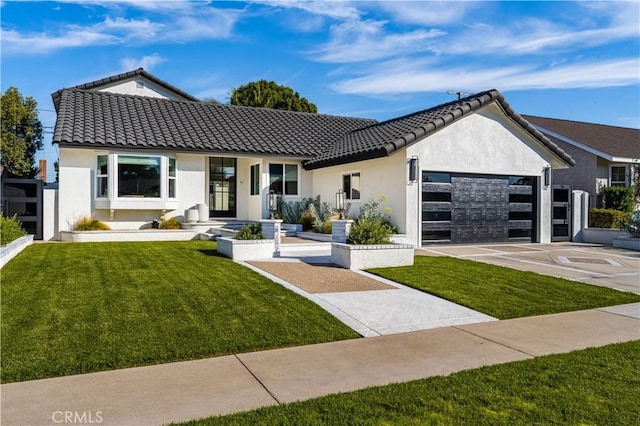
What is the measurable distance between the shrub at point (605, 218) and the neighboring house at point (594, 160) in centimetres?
285

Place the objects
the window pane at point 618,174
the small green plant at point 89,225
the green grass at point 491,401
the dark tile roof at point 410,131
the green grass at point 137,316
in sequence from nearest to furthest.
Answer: the green grass at point 491,401
the green grass at point 137,316
the dark tile roof at point 410,131
the small green plant at point 89,225
the window pane at point 618,174

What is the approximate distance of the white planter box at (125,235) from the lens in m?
14.7

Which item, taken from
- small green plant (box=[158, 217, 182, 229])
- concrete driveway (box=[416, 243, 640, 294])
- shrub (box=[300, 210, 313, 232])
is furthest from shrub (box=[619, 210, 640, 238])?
small green plant (box=[158, 217, 182, 229])

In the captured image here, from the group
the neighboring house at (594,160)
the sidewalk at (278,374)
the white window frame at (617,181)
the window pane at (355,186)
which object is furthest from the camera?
the white window frame at (617,181)

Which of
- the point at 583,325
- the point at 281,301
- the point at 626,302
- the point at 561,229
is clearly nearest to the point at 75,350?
the point at 281,301

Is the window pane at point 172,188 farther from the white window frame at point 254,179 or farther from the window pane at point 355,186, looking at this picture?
the window pane at point 355,186

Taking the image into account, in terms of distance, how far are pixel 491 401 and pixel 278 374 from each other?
6.29 feet

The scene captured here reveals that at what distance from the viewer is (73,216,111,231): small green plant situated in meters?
15.2

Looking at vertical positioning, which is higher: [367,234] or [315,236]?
[367,234]

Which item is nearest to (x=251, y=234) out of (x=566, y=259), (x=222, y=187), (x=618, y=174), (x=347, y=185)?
(x=347, y=185)

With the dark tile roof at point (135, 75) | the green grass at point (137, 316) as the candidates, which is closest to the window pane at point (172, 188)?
the green grass at point (137, 316)

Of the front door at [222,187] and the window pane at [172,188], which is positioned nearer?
the window pane at [172,188]

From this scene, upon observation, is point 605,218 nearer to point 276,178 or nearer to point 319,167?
point 319,167

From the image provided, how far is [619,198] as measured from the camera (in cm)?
2022
